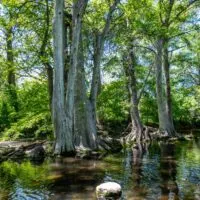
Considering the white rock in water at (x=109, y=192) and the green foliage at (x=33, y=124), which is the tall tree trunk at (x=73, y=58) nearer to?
the green foliage at (x=33, y=124)

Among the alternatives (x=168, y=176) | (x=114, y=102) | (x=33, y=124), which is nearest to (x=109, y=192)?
(x=168, y=176)

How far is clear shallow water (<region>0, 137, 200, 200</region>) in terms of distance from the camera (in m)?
8.76

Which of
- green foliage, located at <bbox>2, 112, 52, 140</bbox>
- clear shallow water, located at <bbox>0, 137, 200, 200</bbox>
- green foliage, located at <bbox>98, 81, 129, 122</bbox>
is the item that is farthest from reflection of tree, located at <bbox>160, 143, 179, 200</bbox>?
green foliage, located at <bbox>98, 81, 129, 122</bbox>

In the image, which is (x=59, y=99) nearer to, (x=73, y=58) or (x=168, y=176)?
(x=73, y=58)

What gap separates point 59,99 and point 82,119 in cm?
251

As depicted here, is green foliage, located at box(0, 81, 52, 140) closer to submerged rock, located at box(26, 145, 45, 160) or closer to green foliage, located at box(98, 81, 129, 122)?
submerged rock, located at box(26, 145, 45, 160)

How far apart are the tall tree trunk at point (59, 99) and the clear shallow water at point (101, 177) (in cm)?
64

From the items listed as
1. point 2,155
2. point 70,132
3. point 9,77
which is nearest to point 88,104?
point 70,132

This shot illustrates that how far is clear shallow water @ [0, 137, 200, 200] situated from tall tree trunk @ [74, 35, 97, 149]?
5.08 feet

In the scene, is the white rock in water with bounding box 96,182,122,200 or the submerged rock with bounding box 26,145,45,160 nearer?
the white rock in water with bounding box 96,182,122,200

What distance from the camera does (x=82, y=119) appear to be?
53.8ft

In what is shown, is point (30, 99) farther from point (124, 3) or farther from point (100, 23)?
point (124, 3)

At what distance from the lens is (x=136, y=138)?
22.9 metres

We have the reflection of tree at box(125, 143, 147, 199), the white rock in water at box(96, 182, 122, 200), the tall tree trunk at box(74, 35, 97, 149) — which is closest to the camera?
the white rock in water at box(96, 182, 122, 200)
